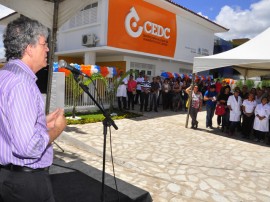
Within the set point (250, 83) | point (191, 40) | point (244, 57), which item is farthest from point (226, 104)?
point (250, 83)

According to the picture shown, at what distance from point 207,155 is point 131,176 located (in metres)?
2.71

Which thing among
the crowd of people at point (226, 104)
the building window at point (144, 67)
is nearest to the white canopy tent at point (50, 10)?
the crowd of people at point (226, 104)

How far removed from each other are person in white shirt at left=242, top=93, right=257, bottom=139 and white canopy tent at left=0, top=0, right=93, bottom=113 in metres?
6.63

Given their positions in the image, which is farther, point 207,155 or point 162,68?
point 162,68

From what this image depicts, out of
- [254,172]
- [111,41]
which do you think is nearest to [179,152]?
[254,172]

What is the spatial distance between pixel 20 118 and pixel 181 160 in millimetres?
5460

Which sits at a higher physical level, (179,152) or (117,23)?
(117,23)

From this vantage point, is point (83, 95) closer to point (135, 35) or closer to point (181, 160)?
point (135, 35)

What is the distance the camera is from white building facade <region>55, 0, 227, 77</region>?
14969mm

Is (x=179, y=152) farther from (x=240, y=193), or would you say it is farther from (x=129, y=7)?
(x=129, y=7)

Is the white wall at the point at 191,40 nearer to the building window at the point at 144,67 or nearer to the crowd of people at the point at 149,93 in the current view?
the building window at the point at 144,67

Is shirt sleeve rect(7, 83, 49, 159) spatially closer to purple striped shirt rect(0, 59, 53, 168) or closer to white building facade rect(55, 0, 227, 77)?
purple striped shirt rect(0, 59, 53, 168)

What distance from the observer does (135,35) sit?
16156mm

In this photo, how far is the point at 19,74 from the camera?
66.2 inches
